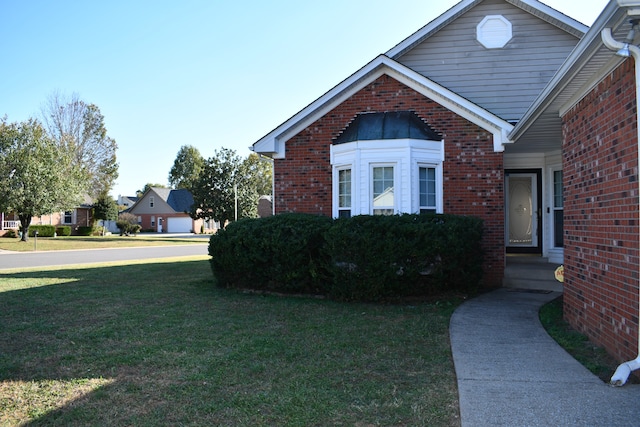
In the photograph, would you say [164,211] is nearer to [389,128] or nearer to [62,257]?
[62,257]

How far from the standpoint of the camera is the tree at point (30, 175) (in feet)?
102

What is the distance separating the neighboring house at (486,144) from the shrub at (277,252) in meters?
1.75

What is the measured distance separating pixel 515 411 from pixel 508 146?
7984mm

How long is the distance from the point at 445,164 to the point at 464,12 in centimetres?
437

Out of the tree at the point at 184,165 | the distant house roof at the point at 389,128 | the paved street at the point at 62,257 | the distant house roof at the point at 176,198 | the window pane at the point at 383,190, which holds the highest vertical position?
the tree at the point at 184,165

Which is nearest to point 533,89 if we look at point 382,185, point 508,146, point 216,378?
point 508,146

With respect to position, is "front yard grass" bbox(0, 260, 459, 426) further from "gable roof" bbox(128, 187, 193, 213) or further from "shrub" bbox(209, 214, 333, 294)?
"gable roof" bbox(128, 187, 193, 213)

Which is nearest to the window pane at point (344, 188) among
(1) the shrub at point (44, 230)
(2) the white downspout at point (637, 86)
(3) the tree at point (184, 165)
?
(2) the white downspout at point (637, 86)

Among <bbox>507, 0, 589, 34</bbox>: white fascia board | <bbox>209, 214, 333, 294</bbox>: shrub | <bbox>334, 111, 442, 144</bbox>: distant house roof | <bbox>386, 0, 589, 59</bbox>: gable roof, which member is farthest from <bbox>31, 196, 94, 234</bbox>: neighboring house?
<bbox>507, 0, 589, 34</bbox>: white fascia board

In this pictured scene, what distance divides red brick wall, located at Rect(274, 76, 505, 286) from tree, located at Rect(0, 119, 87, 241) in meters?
26.6

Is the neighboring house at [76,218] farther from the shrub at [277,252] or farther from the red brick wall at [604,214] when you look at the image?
the red brick wall at [604,214]

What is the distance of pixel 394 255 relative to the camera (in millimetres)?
8141

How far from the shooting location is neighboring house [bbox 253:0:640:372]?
18.2 feet

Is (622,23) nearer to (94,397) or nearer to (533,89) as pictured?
(94,397)
